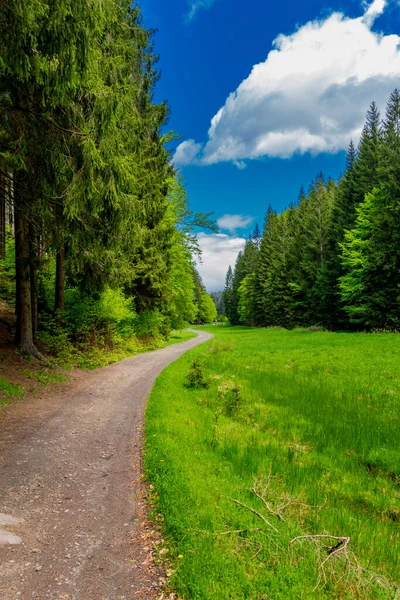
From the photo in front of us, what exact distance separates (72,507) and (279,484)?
3.28 metres

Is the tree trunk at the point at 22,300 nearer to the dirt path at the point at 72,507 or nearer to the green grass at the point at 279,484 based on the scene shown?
the dirt path at the point at 72,507

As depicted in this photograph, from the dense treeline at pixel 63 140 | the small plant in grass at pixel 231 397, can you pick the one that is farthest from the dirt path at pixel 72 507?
the dense treeline at pixel 63 140

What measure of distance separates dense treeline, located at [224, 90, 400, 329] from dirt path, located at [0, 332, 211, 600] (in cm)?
2683

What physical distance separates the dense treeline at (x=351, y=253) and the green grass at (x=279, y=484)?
62.0 feet

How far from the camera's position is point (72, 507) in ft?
14.6

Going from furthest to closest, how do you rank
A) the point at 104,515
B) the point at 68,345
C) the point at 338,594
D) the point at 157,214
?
the point at 157,214 → the point at 68,345 → the point at 104,515 → the point at 338,594

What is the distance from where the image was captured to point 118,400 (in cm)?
1028

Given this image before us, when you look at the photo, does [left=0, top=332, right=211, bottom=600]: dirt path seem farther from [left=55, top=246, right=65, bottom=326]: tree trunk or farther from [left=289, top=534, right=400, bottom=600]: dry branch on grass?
[left=55, top=246, right=65, bottom=326]: tree trunk

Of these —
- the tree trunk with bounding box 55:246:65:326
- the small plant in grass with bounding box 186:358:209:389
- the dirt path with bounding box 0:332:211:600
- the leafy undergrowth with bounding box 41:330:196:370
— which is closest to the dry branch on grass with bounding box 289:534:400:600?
the dirt path with bounding box 0:332:211:600

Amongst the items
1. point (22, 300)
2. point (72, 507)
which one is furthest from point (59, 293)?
point (72, 507)

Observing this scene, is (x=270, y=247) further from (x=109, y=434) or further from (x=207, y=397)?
(x=109, y=434)

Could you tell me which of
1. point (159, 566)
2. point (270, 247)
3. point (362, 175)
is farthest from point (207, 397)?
point (270, 247)

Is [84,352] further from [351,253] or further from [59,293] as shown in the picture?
[351,253]

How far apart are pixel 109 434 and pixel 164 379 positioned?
550cm
